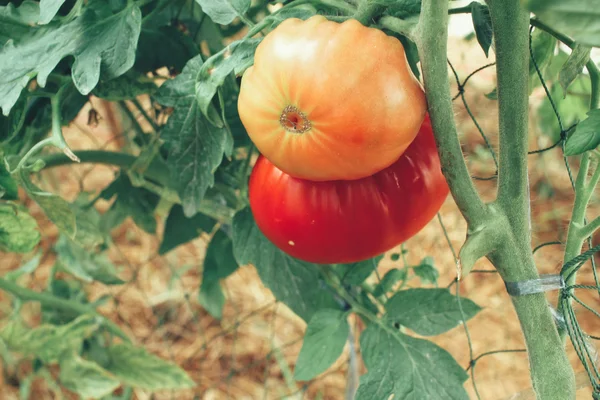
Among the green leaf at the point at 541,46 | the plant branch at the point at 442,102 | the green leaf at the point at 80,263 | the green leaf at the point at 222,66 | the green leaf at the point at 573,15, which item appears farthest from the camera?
the green leaf at the point at 80,263

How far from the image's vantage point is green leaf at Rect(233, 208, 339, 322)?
706 millimetres

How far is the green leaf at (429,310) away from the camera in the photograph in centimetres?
64

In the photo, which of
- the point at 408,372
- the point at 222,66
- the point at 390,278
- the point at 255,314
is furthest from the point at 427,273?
the point at 255,314

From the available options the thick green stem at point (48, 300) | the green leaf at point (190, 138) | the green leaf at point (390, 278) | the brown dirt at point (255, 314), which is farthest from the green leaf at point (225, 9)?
the brown dirt at point (255, 314)

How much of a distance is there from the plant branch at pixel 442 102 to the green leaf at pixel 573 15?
0.13 meters

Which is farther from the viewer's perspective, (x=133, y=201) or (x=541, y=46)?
(x=133, y=201)

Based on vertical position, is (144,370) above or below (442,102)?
below

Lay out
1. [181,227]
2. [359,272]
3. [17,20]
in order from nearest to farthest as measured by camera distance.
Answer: [17,20], [359,272], [181,227]

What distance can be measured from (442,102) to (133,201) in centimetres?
66

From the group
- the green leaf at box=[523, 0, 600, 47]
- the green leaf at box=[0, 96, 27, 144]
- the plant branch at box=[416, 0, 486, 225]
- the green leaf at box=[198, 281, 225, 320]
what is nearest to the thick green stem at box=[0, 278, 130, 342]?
the green leaf at box=[198, 281, 225, 320]

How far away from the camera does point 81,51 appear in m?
0.57

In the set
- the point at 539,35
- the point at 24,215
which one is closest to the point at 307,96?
the point at 539,35

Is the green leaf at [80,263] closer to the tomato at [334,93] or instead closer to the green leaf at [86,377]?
the green leaf at [86,377]

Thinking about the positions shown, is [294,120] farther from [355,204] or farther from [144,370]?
[144,370]
